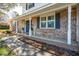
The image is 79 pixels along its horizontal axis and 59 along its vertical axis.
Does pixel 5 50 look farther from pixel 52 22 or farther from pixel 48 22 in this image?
pixel 48 22

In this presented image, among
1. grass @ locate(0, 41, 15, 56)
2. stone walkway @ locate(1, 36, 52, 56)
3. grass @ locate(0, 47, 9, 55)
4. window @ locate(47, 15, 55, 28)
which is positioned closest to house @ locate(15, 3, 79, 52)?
window @ locate(47, 15, 55, 28)

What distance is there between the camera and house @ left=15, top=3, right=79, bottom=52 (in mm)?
7586

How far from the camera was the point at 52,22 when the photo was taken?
8992 millimetres

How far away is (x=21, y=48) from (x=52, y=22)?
2901 mm

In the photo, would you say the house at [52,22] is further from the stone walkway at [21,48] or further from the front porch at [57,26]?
the stone walkway at [21,48]

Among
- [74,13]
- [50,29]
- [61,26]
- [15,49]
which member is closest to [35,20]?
[50,29]

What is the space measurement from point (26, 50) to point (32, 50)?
9.8 inches

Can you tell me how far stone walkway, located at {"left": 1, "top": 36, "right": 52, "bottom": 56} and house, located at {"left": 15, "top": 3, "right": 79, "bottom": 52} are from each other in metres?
0.97

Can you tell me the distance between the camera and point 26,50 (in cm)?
654

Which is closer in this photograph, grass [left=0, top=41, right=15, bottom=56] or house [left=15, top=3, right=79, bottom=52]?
grass [left=0, top=41, right=15, bottom=56]

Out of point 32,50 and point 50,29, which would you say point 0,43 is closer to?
point 32,50

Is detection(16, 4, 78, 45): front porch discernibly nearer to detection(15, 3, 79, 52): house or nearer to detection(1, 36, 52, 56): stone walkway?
detection(15, 3, 79, 52): house

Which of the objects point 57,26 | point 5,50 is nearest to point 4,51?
point 5,50

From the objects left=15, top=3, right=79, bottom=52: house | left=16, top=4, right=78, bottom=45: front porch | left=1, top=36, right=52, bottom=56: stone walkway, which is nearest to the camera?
left=1, top=36, right=52, bottom=56: stone walkway
